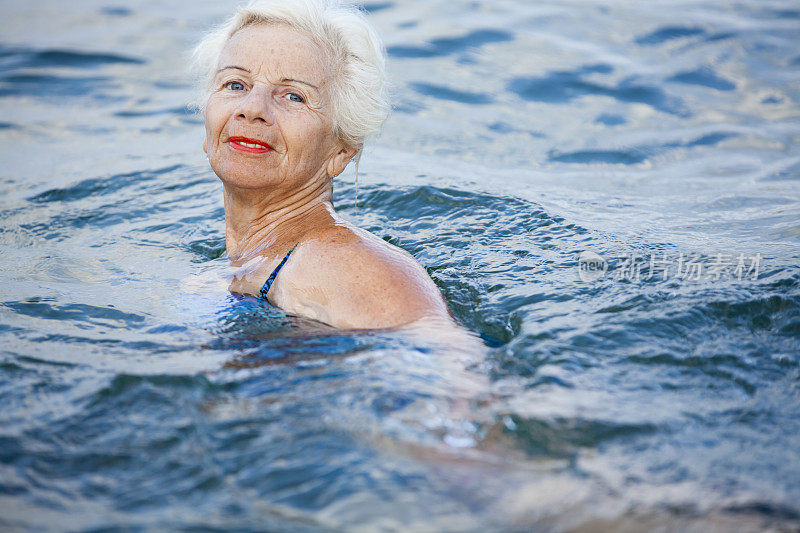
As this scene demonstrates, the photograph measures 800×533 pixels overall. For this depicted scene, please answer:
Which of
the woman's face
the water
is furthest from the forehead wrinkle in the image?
the water

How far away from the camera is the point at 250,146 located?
3898 mm

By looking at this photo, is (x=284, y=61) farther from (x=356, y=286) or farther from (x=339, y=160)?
(x=356, y=286)

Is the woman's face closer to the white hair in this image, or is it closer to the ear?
the white hair

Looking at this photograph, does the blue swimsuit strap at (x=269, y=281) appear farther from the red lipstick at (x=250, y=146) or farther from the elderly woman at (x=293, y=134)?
the red lipstick at (x=250, y=146)

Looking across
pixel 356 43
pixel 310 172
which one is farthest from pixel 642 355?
pixel 356 43

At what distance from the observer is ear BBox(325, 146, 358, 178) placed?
13.9ft

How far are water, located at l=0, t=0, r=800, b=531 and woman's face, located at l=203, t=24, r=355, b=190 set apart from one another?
2.08 feet

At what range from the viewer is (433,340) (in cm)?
308

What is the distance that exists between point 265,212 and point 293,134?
1.77 ft

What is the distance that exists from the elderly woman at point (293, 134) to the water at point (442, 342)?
0.29 m

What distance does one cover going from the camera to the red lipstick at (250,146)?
3881mm

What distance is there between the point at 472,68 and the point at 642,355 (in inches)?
242

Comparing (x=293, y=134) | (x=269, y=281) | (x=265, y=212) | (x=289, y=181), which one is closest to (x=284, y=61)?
(x=293, y=134)

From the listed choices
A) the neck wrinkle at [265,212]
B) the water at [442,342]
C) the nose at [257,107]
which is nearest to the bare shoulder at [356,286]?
the water at [442,342]
